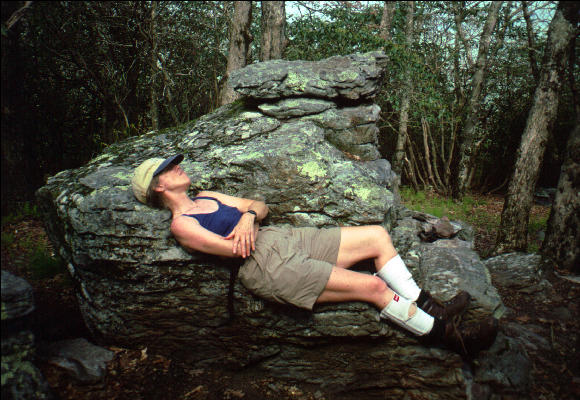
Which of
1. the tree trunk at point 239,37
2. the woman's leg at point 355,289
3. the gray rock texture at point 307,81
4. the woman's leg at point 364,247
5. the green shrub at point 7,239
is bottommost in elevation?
the woman's leg at point 355,289

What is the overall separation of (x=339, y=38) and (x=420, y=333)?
6.98 meters

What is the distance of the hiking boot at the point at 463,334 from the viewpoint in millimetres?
2773

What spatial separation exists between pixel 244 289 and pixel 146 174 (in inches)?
51.5

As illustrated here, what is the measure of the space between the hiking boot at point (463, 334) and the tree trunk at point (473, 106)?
835 cm

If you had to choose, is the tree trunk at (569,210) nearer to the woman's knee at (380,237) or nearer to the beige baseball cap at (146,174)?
the woman's knee at (380,237)

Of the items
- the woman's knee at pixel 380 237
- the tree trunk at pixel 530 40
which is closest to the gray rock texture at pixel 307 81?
the woman's knee at pixel 380 237

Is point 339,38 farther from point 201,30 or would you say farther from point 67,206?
point 67,206

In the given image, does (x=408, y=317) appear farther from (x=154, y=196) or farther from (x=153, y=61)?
(x=153, y=61)

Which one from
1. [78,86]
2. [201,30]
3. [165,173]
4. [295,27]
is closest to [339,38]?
[295,27]

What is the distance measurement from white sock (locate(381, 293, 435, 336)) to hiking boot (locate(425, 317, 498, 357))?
2.4 inches

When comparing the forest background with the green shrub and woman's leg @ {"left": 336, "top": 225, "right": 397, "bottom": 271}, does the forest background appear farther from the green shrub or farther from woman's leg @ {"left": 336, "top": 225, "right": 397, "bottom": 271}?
woman's leg @ {"left": 336, "top": 225, "right": 397, "bottom": 271}

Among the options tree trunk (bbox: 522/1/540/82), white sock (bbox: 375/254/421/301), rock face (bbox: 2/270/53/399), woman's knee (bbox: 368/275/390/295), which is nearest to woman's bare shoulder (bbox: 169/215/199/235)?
rock face (bbox: 2/270/53/399)

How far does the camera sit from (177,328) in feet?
9.92

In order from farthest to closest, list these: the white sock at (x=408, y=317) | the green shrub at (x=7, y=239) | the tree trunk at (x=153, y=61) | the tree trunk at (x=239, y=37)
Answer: the tree trunk at (x=239, y=37) → the tree trunk at (x=153, y=61) → the white sock at (x=408, y=317) → the green shrub at (x=7, y=239)
